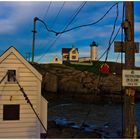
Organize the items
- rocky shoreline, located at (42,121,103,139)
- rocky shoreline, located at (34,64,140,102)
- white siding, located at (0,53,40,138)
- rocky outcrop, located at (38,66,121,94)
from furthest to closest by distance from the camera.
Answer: rocky outcrop, located at (38,66,121,94), rocky shoreline, located at (34,64,140,102), rocky shoreline, located at (42,121,103,139), white siding, located at (0,53,40,138)

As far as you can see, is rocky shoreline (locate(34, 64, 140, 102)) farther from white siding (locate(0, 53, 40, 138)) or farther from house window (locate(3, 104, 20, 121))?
house window (locate(3, 104, 20, 121))

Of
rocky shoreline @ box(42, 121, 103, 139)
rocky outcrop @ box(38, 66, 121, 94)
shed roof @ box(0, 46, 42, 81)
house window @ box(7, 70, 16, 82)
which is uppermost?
shed roof @ box(0, 46, 42, 81)

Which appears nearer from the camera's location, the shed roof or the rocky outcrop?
the shed roof

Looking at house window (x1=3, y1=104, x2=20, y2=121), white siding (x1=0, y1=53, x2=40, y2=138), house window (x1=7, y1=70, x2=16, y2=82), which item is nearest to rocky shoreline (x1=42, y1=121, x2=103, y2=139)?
white siding (x1=0, y1=53, x2=40, y2=138)

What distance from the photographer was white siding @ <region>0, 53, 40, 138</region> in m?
14.9

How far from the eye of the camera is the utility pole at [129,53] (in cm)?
1066

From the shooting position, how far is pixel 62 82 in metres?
79.5

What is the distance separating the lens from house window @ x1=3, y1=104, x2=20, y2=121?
14945 millimetres

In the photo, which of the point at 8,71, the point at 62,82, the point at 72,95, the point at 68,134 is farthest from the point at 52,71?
the point at 8,71

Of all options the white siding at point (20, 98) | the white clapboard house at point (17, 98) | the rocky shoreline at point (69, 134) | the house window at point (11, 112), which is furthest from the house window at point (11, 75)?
the rocky shoreline at point (69, 134)

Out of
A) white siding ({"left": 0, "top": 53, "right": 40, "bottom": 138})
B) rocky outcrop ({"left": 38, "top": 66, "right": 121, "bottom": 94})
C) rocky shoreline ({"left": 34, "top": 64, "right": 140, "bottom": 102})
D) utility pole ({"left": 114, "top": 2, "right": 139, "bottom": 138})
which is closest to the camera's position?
utility pole ({"left": 114, "top": 2, "right": 139, "bottom": 138})

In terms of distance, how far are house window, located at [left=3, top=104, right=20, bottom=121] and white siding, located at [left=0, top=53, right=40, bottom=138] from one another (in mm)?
110

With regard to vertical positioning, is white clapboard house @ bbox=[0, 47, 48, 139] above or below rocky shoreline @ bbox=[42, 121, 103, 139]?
above

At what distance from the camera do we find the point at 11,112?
15.0m
